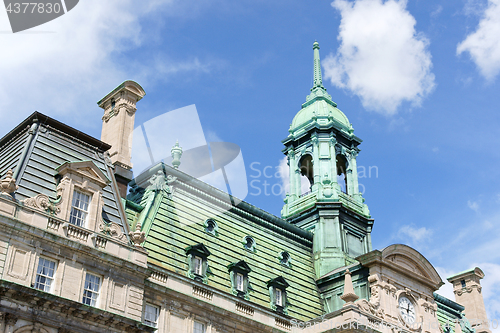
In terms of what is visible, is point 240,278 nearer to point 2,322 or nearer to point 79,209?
point 79,209

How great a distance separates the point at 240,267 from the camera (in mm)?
38875

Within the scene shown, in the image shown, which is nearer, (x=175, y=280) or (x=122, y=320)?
(x=122, y=320)

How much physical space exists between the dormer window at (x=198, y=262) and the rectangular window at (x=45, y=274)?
377 inches

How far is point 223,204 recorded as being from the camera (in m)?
43.4

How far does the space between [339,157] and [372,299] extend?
19.0 meters

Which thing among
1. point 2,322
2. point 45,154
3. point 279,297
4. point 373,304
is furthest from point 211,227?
point 2,322

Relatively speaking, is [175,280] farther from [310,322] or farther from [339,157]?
[339,157]

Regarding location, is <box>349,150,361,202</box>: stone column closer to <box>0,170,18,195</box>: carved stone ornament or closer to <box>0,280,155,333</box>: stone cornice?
<box>0,280,155,333</box>: stone cornice

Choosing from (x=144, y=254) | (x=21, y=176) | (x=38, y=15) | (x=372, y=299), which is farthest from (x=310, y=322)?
(x=38, y=15)

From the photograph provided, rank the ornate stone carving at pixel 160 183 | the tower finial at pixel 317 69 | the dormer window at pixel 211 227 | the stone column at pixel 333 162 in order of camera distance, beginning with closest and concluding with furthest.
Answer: the ornate stone carving at pixel 160 183, the dormer window at pixel 211 227, the stone column at pixel 333 162, the tower finial at pixel 317 69

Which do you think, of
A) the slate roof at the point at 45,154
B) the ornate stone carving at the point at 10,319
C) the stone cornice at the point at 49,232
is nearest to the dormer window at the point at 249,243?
the slate roof at the point at 45,154

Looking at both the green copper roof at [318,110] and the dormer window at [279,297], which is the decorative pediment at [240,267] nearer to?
the dormer window at [279,297]

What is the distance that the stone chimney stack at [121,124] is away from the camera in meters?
38.8

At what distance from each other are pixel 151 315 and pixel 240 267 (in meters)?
7.97
